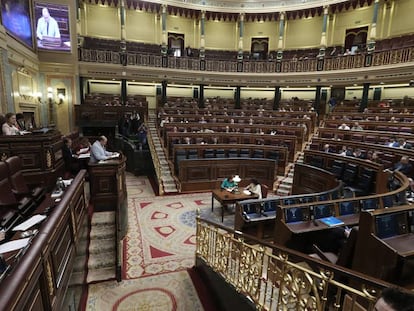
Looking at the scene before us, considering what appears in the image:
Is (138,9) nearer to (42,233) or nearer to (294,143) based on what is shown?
(294,143)

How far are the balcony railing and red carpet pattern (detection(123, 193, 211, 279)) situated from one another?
914cm

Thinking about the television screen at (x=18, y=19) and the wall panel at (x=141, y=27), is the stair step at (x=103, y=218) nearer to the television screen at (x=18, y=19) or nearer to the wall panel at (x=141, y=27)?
the television screen at (x=18, y=19)

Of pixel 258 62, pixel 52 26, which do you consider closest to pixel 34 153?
pixel 52 26

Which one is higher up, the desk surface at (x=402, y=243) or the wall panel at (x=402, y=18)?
the wall panel at (x=402, y=18)

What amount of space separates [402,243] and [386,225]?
23cm

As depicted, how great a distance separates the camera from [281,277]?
209cm

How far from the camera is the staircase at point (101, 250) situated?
3.81 m

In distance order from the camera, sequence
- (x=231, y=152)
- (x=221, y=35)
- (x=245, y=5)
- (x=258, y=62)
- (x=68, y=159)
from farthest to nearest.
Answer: (x=221, y=35) → (x=245, y=5) → (x=258, y=62) → (x=231, y=152) → (x=68, y=159)

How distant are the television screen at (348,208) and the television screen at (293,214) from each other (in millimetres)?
845

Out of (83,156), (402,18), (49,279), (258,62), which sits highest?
(402,18)

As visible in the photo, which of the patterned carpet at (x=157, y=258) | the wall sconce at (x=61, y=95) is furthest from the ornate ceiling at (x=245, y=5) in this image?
the patterned carpet at (x=157, y=258)

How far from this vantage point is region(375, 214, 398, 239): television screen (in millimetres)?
2881

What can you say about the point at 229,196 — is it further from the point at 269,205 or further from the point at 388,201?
the point at 388,201

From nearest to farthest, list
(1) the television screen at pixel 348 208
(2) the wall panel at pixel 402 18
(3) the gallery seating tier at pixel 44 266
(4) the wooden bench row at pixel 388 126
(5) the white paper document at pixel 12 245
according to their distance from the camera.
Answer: (3) the gallery seating tier at pixel 44 266 → (5) the white paper document at pixel 12 245 → (1) the television screen at pixel 348 208 → (4) the wooden bench row at pixel 388 126 → (2) the wall panel at pixel 402 18
